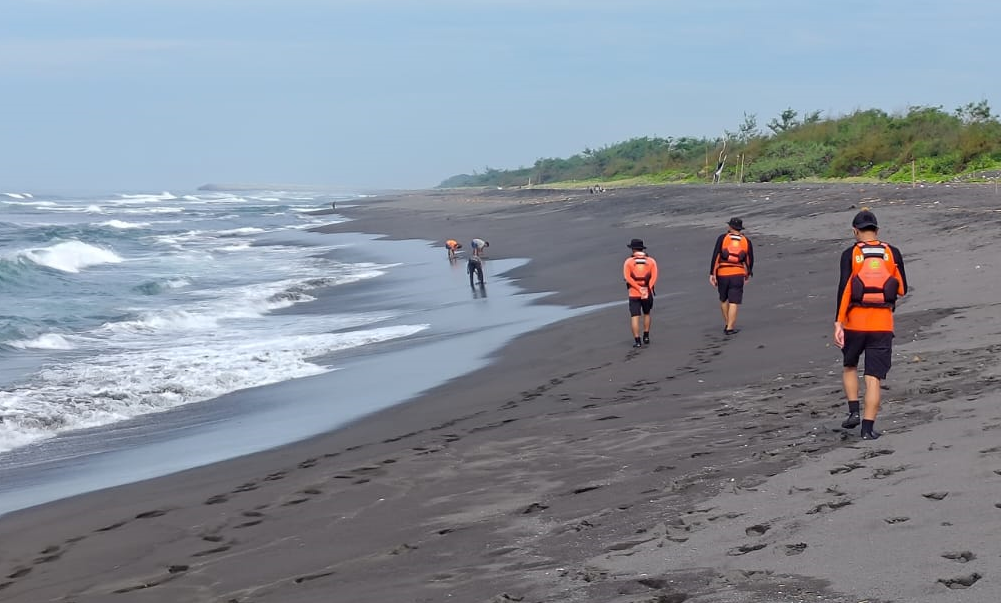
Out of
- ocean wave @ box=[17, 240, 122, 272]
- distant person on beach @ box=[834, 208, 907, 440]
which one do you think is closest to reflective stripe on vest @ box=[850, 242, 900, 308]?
distant person on beach @ box=[834, 208, 907, 440]

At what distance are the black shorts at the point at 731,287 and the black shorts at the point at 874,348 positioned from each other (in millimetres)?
5451

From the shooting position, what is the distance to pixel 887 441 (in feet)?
22.3

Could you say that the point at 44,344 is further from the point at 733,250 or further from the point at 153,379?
the point at 733,250

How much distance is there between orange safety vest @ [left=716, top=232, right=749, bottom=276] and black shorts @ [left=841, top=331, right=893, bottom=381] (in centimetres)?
580

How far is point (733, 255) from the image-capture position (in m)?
13.3

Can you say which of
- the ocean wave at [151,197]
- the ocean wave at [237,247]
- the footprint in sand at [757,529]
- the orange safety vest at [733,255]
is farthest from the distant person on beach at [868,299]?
Result: the ocean wave at [151,197]

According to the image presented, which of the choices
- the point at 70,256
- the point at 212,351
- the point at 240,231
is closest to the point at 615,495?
the point at 212,351

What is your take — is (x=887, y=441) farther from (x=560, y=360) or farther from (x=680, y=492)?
(x=560, y=360)

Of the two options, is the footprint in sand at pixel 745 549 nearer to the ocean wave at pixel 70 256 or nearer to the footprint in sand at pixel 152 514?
the footprint in sand at pixel 152 514

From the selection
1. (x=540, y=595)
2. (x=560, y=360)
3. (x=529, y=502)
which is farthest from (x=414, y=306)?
(x=540, y=595)

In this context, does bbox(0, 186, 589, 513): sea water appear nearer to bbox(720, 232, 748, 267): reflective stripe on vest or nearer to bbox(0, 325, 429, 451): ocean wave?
bbox(0, 325, 429, 451): ocean wave

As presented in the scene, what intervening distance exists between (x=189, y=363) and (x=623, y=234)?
57.1 feet

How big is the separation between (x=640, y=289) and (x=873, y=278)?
19.6 feet

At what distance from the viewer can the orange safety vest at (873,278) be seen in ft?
23.7
